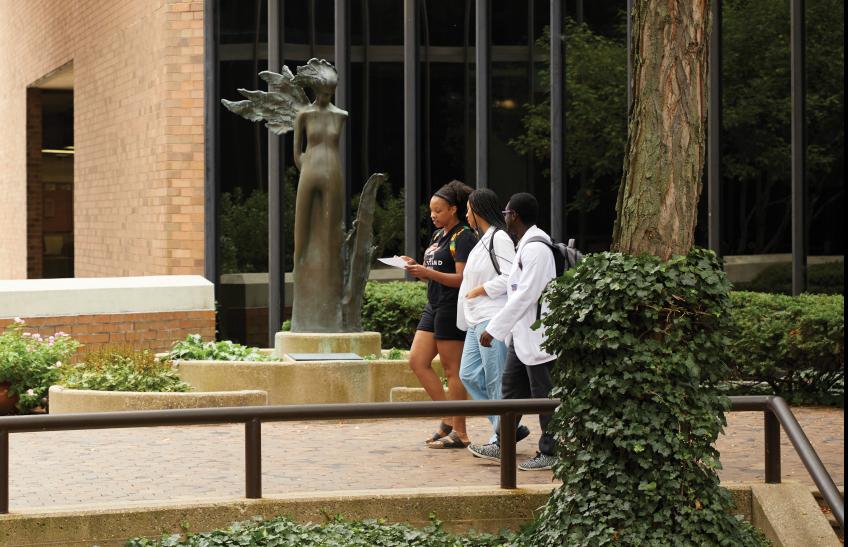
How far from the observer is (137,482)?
798 cm

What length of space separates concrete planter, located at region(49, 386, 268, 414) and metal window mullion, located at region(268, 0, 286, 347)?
6.74 m

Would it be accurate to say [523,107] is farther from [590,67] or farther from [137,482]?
[137,482]

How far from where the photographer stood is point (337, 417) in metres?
6.84

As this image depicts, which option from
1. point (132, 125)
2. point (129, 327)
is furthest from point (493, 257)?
Result: point (132, 125)

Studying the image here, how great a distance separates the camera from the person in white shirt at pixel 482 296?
8.52m

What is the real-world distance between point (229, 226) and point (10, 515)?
36.0 ft

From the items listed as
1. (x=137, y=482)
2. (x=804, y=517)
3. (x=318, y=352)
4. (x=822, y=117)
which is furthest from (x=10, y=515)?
(x=822, y=117)

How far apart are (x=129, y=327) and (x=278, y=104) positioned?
2.81m

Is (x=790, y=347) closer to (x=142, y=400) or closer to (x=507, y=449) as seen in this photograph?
(x=507, y=449)

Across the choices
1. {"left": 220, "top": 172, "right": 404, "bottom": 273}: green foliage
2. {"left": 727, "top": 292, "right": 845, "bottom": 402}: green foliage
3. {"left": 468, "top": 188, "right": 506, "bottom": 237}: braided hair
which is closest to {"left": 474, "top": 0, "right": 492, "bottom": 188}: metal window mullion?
{"left": 220, "top": 172, "right": 404, "bottom": 273}: green foliage

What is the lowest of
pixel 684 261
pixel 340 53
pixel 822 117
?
pixel 684 261

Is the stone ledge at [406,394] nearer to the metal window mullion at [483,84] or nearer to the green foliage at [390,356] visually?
the green foliage at [390,356]

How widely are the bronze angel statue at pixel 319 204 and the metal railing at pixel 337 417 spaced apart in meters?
4.94

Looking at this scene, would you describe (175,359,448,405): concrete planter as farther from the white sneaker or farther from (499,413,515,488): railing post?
(499,413,515,488): railing post
